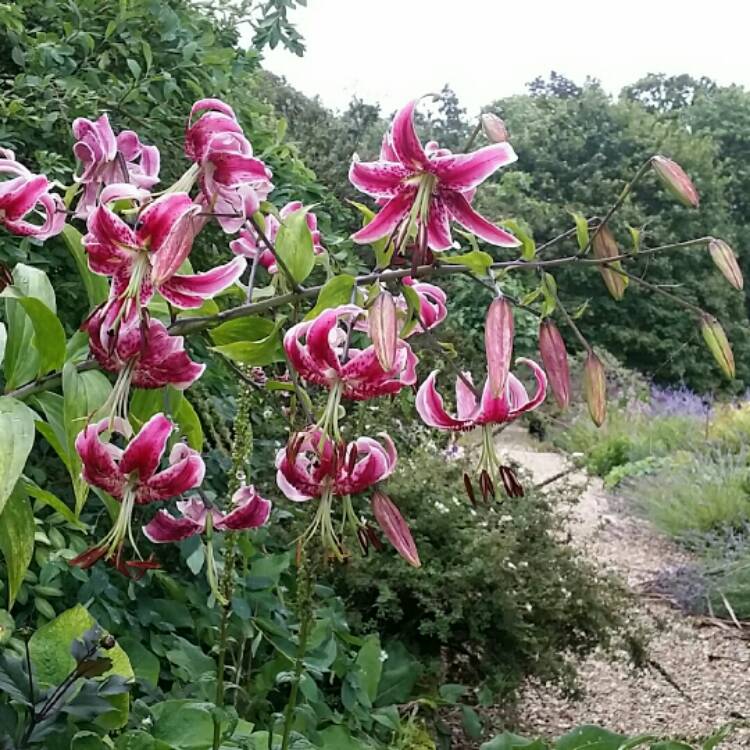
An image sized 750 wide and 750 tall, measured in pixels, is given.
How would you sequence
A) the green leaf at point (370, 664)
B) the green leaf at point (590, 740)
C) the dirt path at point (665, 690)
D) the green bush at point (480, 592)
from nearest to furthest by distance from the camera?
the green leaf at point (590, 740) < the green leaf at point (370, 664) < the green bush at point (480, 592) < the dirt path at point (665, 690)

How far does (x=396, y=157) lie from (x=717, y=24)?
1302cm

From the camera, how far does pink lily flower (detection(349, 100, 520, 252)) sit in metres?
0.56

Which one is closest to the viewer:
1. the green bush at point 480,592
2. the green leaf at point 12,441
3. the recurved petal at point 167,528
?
the green leaf at point 12,441

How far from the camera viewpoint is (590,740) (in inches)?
52.5

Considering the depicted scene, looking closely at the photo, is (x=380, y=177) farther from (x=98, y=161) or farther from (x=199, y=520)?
(x=199, y=520)

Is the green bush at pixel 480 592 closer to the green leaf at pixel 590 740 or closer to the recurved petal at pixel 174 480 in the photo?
the green leaf at pixel 590 740

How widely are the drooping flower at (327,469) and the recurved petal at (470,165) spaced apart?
0.16m

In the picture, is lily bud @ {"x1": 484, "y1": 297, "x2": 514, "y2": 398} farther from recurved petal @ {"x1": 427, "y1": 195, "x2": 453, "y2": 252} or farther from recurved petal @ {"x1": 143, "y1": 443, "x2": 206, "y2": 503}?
recurved petal @ {"x1": 143, "y1": 443, "x2": 206, "y2": 503}

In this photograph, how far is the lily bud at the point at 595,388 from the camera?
2.10ft

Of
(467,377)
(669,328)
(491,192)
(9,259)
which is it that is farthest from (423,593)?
(669,328)

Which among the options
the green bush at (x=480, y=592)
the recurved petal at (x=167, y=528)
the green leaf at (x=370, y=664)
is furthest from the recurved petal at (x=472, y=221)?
the green bush at (x=480, y=592)

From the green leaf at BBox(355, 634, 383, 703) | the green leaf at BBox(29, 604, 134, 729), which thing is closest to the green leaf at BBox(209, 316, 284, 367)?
the green leaf at BBox(29, 604, 134, 729)

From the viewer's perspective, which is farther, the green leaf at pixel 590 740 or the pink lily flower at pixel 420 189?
the green leaf at pixel 590 740

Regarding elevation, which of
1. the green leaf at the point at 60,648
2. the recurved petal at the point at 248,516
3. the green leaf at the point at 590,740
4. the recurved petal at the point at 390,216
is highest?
the recurved petal at the point at 390,216
